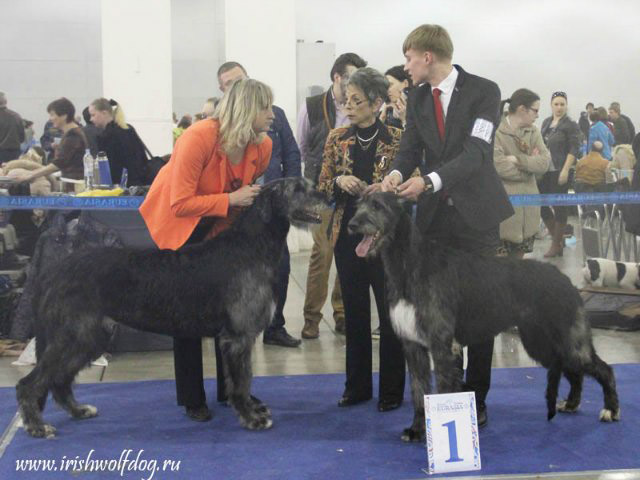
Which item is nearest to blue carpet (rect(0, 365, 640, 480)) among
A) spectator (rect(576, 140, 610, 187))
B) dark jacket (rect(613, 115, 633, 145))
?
spectator (rect(576, 140, 610, 187))

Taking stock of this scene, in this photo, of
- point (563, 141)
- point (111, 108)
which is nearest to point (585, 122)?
point (563, 141)

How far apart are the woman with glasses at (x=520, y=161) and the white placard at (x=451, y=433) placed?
2.61 m

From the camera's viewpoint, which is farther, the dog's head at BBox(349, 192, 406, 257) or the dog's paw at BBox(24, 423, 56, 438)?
the dog's paw at BBox(24, 423, 56, 438)

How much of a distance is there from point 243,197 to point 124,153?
2919mm

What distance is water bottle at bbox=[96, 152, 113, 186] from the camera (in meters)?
6.05

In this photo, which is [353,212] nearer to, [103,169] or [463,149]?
[463,149]

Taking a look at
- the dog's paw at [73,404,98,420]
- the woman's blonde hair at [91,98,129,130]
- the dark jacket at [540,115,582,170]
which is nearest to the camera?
the dog's paw at [73,404,98,420]

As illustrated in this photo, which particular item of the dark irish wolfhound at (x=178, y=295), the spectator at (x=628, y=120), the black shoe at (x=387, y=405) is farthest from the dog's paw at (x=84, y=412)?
the spectator at (x=628, y=120)

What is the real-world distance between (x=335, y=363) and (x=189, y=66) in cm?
999

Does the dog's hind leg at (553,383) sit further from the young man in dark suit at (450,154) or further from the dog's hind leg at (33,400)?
the dog's hind leg at (33,400)

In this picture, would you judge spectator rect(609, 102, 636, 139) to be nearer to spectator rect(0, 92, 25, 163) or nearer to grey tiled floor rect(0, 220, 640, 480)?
grey tiled floor rect(0, 220, 640, 480)

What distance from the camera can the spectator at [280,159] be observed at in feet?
17.1

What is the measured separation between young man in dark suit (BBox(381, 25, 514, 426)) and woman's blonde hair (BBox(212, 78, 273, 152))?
621 millimetres

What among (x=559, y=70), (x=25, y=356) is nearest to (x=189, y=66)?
(x=559, y=70)
